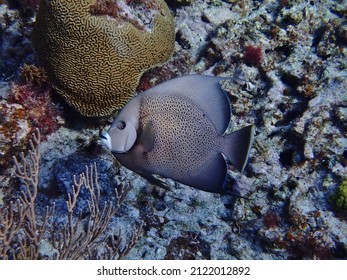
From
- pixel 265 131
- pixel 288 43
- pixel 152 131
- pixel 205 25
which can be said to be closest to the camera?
pixel 152 131

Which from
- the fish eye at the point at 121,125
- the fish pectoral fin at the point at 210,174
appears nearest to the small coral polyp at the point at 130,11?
the fish eye at the point at 121,125

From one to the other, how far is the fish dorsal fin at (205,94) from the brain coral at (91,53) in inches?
74.4

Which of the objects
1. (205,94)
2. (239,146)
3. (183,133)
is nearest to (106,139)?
(183,133)

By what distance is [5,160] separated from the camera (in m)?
3.84

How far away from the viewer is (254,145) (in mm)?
3889

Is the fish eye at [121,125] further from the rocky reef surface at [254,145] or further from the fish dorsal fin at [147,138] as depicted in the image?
the rocky reef surface at [254,145]

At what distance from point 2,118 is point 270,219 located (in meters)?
3.43

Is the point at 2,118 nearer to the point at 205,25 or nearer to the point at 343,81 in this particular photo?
the point at 205,25

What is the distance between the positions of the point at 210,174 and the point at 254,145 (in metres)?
1.76

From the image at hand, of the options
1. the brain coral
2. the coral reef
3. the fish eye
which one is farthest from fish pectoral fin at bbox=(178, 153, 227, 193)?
the brain coral

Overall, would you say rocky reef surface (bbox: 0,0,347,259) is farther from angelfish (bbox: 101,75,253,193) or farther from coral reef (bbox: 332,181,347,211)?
angelfish (bbox: 101,75,253,193)

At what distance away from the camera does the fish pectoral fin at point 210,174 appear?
2287 mm
